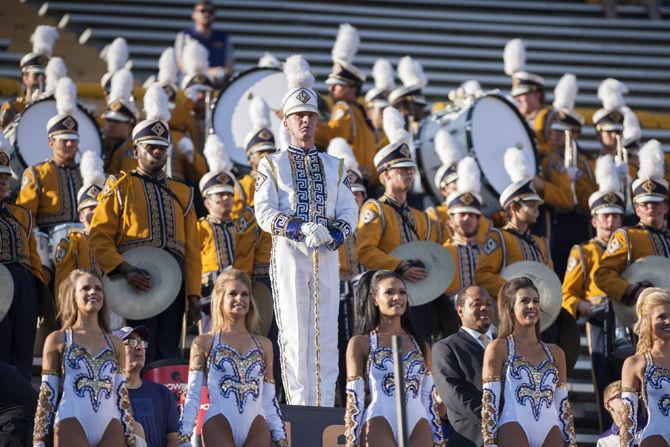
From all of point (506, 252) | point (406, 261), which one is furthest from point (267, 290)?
point (506, 252)

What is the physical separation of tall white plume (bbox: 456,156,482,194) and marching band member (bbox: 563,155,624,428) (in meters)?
0.84

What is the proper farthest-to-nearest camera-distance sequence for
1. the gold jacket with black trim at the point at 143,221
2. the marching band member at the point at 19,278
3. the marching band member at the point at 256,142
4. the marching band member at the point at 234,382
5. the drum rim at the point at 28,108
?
1. the drum rim at the point at 28,108
2. the marching band member at the point at 256,142
3. the gold jacket with black trim at the point at 143,221
4. the marching band member at the point at 19,278
5. the marching band member at the point at 234,382

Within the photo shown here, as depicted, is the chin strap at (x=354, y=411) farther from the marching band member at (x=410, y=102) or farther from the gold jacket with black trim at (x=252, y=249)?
the marching band member at (x=410, y=102)

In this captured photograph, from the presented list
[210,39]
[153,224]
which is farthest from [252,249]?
[210,39]

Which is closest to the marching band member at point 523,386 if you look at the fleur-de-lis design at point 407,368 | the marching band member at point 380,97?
the fleur-de-lis design at point 407,368

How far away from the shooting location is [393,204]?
11.8 meters

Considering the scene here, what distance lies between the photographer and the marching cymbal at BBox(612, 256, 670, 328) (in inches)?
450

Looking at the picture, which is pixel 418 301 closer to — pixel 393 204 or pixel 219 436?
pixel 393 204

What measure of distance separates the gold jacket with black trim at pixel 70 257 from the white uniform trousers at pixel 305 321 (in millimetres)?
2284

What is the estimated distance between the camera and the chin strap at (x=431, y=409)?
830 cm

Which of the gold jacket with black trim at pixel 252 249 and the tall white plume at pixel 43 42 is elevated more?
the tall white plume at pixel 43 42

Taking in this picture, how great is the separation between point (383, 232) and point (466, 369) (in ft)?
8.30

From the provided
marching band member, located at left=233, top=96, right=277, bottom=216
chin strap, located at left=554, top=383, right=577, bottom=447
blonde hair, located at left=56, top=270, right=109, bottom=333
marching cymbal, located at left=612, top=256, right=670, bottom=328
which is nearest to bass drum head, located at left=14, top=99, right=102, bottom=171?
marching band member, located at left=233, top=96, right=277, bottom=216

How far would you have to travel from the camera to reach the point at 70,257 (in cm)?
1111
